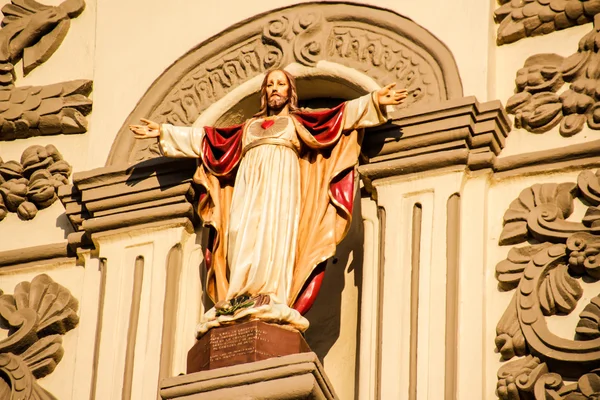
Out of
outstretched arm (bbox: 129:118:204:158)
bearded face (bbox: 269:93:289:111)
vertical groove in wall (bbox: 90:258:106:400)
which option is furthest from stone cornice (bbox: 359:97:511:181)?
vertical groove in wall (bbox: 90:258:106:400)

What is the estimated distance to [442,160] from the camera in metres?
9.21

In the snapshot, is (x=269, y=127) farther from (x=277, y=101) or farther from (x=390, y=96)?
(x=390, y=96)

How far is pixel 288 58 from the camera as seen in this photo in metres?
10.1

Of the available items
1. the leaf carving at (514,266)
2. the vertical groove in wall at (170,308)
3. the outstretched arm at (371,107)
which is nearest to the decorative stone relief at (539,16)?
the outstretched arm at (371,107)

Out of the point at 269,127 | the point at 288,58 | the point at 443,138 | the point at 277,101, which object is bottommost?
the point at 443,138

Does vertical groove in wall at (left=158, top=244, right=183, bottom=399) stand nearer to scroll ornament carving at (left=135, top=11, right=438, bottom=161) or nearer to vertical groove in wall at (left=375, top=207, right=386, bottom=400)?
scroll ornament carving at (left=135, top=11, right=438, bottom=161)

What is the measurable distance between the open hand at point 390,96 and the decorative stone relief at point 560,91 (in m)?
0.58

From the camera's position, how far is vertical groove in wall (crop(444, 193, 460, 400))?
28.4 feet

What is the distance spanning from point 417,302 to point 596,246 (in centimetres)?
85

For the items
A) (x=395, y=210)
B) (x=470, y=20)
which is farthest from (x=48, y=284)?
(x=470, y=20)

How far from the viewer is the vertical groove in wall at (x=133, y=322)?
936cm

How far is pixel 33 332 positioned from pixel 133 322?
56 centimetres

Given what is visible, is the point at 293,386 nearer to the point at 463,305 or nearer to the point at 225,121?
the point at 463,305

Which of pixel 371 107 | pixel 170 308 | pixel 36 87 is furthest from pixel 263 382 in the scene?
pixel 36 87
